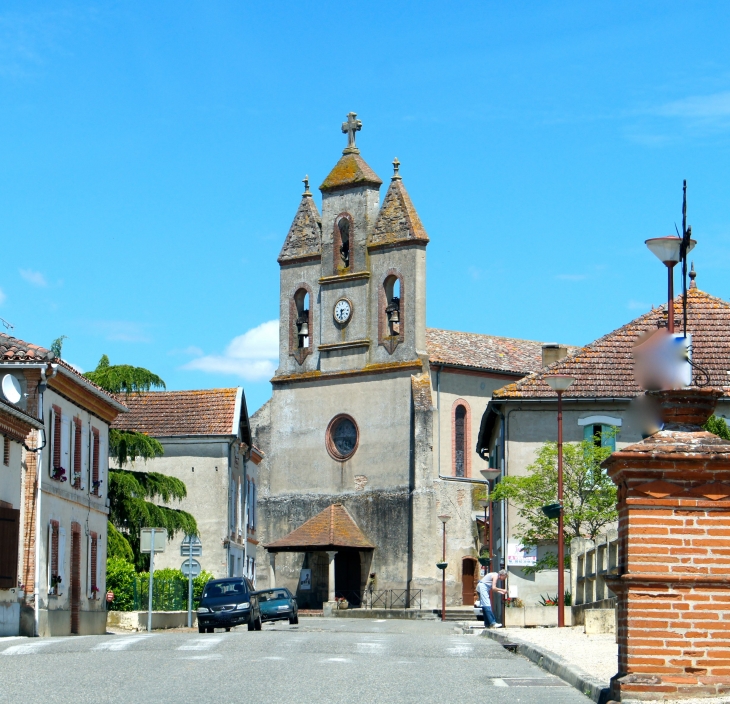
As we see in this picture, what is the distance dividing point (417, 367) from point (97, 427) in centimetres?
2540

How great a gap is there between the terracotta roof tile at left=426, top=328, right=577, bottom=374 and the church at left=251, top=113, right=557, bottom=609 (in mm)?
134

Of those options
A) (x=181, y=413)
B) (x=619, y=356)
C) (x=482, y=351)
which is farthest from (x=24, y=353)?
(x=482, y=351)

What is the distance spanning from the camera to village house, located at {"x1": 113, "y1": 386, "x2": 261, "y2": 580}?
54.0m

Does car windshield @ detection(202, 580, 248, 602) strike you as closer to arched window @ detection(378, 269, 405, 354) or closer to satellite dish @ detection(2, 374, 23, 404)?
satellite dish @ detection(2, 374, 23, 404)

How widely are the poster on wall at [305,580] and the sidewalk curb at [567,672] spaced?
40765 mm

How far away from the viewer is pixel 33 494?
107 ft

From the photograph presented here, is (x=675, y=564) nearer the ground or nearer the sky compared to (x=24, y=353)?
nearer the ground

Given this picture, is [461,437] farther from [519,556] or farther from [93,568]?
[93,568]

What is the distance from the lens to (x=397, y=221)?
212 feet

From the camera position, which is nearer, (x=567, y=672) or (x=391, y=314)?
(x=567, y=672)

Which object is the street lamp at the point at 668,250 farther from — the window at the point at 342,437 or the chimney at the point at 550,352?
the window at the point at 342,437

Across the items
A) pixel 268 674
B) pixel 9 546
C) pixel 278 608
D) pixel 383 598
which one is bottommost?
pixel 383 598

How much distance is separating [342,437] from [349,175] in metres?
11.8

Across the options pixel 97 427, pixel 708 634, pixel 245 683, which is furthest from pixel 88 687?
pixel 97 427
